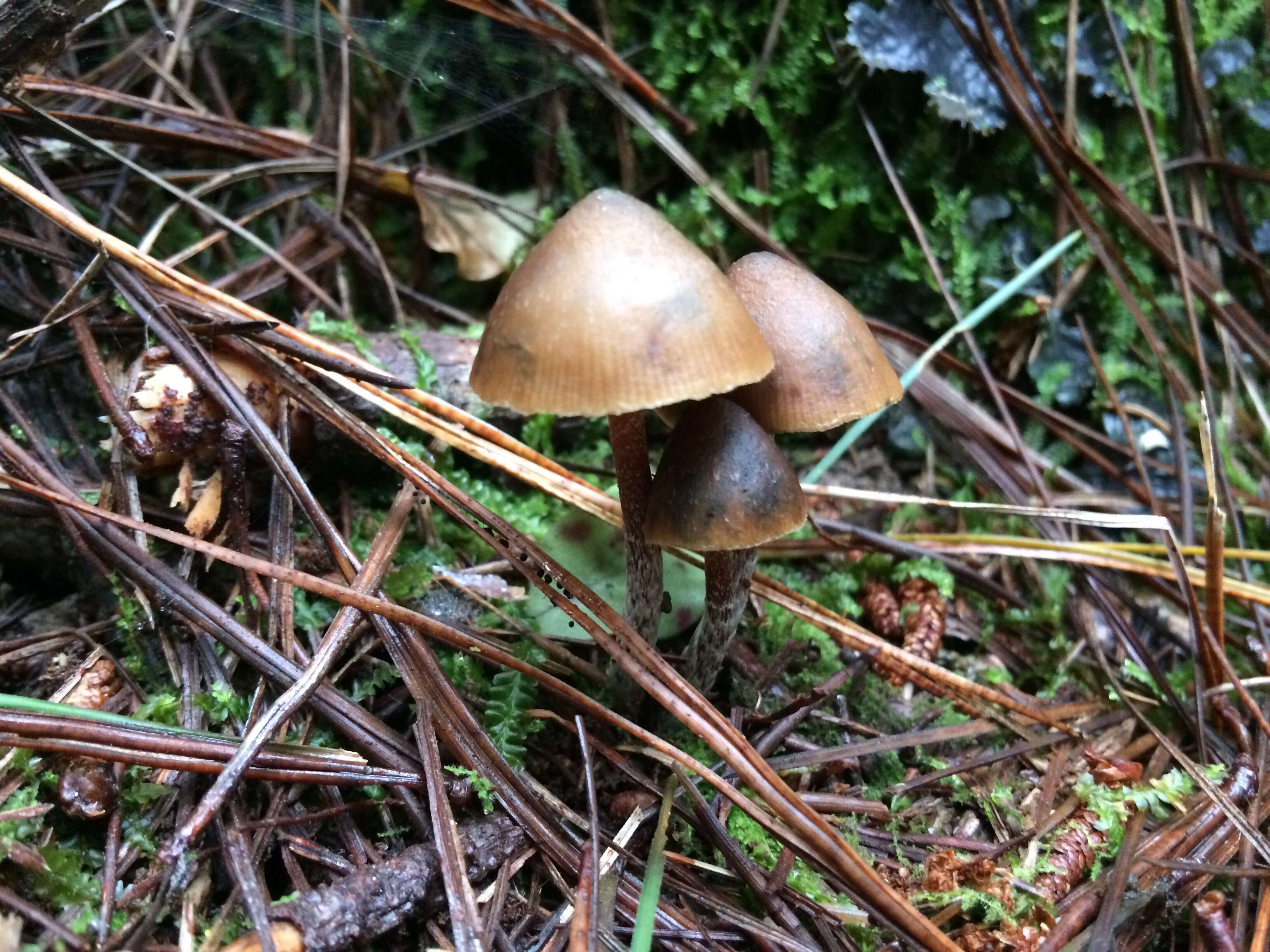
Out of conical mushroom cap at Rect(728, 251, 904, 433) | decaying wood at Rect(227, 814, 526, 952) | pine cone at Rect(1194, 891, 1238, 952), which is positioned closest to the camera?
decaying wood at Rect(227, 814, 526, 952)

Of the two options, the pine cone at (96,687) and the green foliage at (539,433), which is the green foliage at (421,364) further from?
the pine cone at (96,687)

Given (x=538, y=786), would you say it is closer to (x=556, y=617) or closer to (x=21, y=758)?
(x=556, y=617)

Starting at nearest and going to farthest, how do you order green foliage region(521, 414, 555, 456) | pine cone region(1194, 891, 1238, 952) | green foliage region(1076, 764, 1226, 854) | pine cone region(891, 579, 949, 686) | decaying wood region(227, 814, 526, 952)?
decaying wood region(227, 814, 526, 952) < pine cone region(1194, 891, 1238, 952) < green foliage region(1076, 764, 1226, 854) < pine cone region(891, 579, 949, 686) < green foliage region(521, 414, 555, 456)

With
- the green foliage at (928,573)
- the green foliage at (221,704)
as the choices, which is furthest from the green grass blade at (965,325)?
the green foliage at (221,704)

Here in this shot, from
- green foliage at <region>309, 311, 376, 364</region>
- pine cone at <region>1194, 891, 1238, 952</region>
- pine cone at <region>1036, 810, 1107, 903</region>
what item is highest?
green foliage at <region>309, 311, 376, 364</region>

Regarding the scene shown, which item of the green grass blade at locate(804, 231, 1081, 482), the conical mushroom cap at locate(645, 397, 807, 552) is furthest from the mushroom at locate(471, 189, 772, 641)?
the green grass blade at locate(804, 231, 1081, 482)

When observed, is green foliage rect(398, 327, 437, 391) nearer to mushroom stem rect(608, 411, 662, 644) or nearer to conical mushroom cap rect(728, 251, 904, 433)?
mushroom stem rect(608, 411, 662, 644)

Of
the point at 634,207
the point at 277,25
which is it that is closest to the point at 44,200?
the point at 277,25
